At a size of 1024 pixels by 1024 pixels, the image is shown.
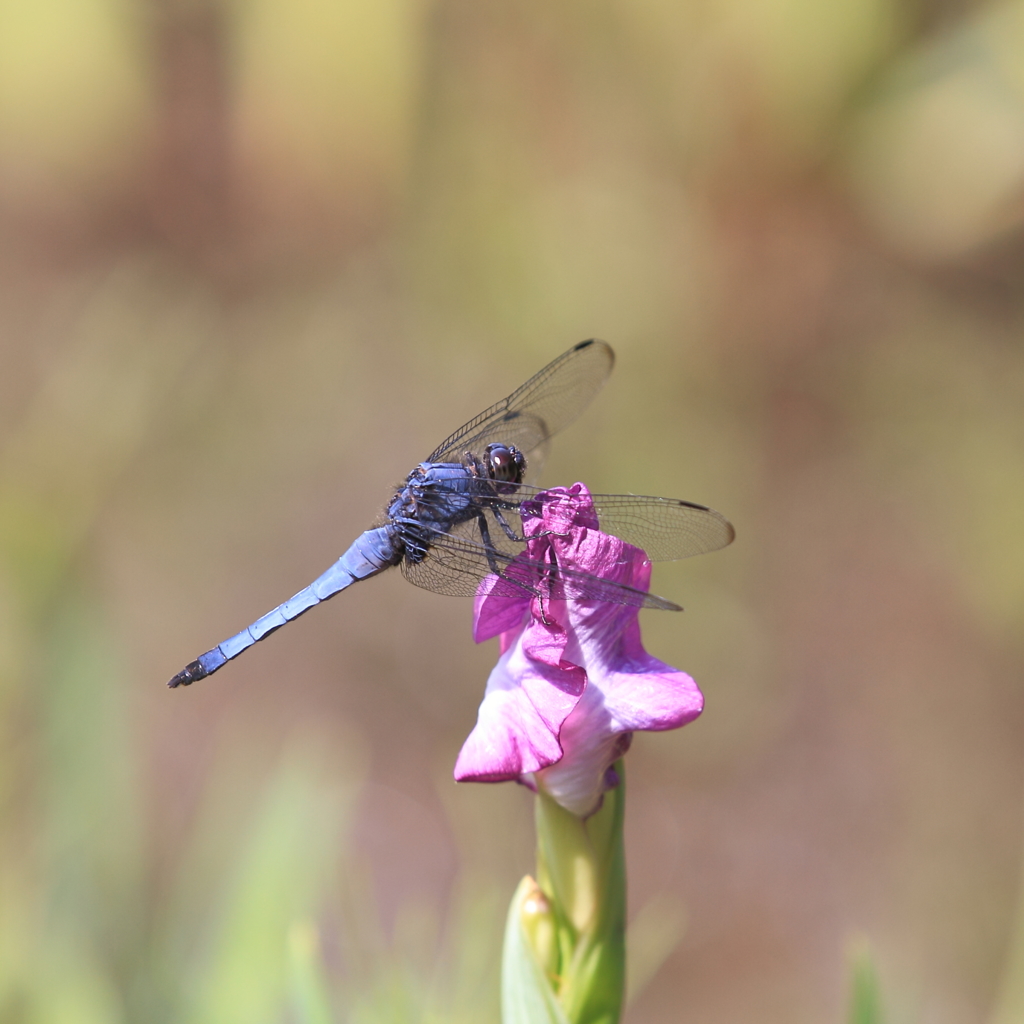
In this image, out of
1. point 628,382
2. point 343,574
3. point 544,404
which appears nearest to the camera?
point 343,574

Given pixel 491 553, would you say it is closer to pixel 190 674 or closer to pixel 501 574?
pixel 501 574

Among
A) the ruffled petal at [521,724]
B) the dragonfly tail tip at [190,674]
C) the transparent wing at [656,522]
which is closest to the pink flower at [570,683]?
the ruffled petal at [521,724]

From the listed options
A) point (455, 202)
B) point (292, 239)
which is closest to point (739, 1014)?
point (455, 202)

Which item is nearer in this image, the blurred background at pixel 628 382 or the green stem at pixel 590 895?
the green stem at pixel 590 895

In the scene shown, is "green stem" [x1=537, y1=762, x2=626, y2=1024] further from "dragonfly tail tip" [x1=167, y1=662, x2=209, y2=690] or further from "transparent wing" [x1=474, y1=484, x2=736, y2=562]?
"dragonfly tail tip" [x1=167, y1=662, x2=209, y2=690]

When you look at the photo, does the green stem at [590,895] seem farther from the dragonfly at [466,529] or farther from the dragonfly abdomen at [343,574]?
the dragonfly abdomen at [343,574]

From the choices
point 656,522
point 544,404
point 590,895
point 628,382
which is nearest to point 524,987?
point 590,895
